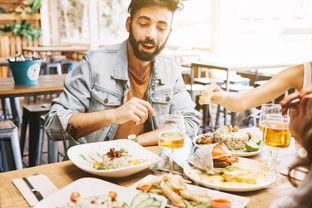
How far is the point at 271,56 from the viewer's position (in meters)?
6.88

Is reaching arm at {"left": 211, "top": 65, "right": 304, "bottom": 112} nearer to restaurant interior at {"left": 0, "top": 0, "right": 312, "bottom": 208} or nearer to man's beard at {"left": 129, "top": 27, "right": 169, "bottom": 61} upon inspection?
restaurant interior at {"left": 0, "top": 0, "right": 312, "bottom": 208}

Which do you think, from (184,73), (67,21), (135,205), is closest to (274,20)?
(184,73)

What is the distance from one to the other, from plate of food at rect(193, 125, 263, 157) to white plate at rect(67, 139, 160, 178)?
255 mm

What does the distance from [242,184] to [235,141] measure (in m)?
0.39

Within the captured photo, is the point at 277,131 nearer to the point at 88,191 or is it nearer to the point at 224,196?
the point at 224,196

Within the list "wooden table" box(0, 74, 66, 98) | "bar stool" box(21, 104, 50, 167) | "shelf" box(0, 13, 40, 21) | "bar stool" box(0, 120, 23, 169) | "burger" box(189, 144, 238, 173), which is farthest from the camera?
"shelf" box(0, 13, 40, 21)

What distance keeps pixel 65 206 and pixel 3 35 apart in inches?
341

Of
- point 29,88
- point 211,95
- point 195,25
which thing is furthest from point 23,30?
point 211,95

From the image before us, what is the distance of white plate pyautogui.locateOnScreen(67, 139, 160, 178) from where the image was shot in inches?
47.9

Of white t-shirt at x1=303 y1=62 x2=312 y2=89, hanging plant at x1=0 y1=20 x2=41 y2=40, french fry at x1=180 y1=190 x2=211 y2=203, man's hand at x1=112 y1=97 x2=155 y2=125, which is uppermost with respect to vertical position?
hanging plant at x1=0 y1=20 x2=41 y2=40

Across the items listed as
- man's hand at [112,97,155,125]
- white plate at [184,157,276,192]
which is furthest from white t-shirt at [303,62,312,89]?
man's hand at [112,97,155,125]

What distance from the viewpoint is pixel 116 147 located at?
1.53m

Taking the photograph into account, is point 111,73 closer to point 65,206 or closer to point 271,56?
point 65,206

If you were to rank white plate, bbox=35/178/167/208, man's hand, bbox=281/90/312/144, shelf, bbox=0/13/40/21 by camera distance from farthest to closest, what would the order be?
shelf, bbox=0/13/40/21 → white plate, bbox=35/178/167/208 → man's hand, bbox=281/90/312/144
